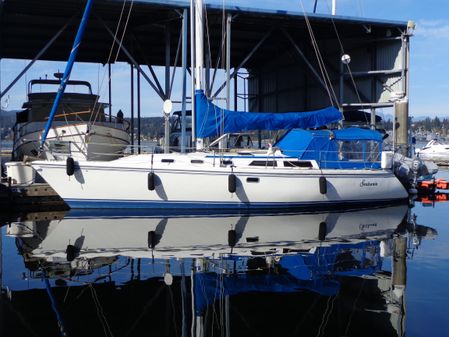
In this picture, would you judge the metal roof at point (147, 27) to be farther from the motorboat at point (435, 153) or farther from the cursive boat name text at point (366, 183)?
the motorboat at point (435, 153)

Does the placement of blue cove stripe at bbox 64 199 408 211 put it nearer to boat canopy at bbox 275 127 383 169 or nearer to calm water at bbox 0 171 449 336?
calm water at bbox 0 171 449 336

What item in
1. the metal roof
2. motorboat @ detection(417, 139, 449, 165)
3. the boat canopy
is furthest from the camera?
motorboat @ detection(417, 139, 449, 165)

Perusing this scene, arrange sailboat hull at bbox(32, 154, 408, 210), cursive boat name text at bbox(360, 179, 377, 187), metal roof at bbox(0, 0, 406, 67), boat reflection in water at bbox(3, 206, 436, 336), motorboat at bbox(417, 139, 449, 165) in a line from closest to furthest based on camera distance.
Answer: boat reflection in water at bbox(3, 206, 436, 336) < sailboat hull at bbox(32, 154, 408, 210) < cursive boat name text at bbox(360, 179, 377, 187) < metal roof at bbox(0, 0, 406, 67) < motorboat at bbox(417, 139, 449, 165)

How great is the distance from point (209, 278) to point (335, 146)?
10252 millimetres

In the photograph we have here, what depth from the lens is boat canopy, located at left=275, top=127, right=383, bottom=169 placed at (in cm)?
1722

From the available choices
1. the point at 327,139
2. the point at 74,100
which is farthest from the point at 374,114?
the point at 74,100

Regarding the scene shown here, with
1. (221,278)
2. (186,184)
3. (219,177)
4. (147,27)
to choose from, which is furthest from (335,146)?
(147,27)

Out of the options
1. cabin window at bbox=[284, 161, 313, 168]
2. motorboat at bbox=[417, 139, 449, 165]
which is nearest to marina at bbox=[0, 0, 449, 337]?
cabin window at bbox=[284, 161, 313, 168]

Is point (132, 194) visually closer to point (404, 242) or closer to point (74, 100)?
point (404, 242)

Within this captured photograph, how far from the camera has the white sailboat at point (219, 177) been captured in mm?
15312

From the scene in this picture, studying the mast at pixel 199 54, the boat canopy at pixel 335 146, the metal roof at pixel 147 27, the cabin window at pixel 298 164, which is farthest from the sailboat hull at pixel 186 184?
the metal roof at pixel 147 27

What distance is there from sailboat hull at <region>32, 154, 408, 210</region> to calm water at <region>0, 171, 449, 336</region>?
1139 mm

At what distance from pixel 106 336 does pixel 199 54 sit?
12.7 metres

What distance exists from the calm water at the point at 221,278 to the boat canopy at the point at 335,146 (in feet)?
11.0
